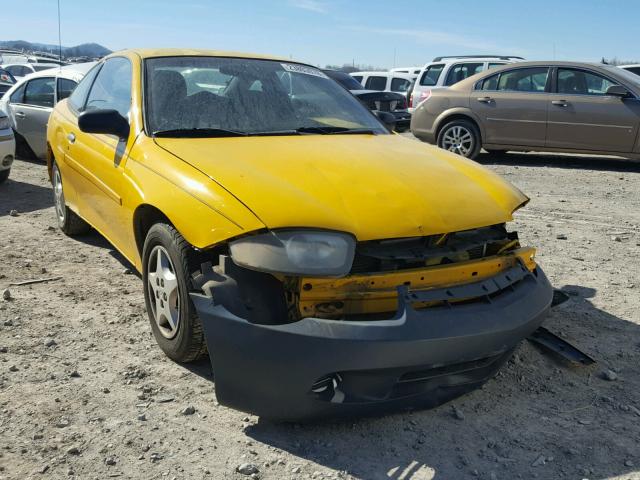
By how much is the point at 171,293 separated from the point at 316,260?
942 mm

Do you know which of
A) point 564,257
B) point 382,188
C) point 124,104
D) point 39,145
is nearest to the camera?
point 382,188

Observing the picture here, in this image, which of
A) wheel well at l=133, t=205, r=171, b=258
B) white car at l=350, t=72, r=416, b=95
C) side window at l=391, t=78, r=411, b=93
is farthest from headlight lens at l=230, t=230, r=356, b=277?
side window at l=391, t=78, r=411, b=93

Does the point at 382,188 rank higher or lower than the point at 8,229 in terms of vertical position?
higher

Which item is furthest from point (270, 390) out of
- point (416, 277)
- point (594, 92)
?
point (594, 92)

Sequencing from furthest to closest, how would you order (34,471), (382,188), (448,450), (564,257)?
(564,257)
(382,188)
(448,450)
(34,471)

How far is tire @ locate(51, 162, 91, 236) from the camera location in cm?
555

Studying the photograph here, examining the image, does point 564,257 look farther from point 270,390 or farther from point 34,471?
point 34,471

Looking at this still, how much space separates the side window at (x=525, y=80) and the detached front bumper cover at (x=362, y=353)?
26.5ft

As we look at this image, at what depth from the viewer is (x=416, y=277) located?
278 centimetres

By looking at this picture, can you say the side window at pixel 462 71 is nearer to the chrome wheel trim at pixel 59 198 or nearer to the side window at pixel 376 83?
the side window at pixel 376 83

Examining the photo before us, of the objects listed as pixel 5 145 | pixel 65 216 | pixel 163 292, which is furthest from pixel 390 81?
pixel 163 292

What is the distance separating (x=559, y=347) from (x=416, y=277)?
1.13m

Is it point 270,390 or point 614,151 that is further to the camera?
point 614,151

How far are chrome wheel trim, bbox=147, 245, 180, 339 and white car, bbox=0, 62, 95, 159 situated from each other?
6.54 metres
